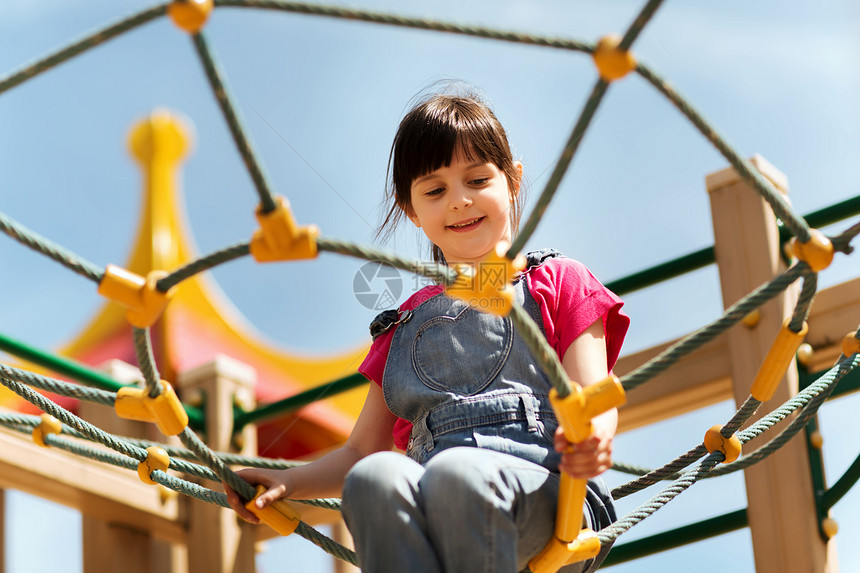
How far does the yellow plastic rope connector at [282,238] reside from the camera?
2.76 ft

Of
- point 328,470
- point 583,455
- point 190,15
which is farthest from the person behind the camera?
Result: point 328,470

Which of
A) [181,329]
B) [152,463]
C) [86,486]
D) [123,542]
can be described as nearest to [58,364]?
[86,486]

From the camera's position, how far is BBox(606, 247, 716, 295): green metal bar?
5.46ft

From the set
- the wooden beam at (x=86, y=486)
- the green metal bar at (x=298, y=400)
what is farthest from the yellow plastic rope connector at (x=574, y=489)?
the wooden beam at (x=86, y=486)

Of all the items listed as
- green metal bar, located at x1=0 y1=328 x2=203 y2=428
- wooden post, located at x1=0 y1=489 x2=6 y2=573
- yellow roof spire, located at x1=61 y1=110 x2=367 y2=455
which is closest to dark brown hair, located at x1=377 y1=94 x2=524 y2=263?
green metal bar, located at x1=0 y1=328 x2=203 y2=428

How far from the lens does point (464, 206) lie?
1232 mm

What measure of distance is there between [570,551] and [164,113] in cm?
430

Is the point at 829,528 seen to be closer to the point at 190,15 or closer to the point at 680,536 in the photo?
the point at 680,536

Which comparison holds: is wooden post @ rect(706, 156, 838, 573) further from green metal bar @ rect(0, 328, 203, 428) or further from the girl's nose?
green metal bar @ rect(0, 328, 203, 428)

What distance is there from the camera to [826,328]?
1554 mm

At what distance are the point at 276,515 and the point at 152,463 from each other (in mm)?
190

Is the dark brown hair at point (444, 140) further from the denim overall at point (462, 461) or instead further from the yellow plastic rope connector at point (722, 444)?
the yellow plastic rope connector at point (722, 444)

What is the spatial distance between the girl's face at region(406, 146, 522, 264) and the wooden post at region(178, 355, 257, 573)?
88 cm

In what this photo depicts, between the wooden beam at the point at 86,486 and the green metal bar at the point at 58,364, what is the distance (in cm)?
13
